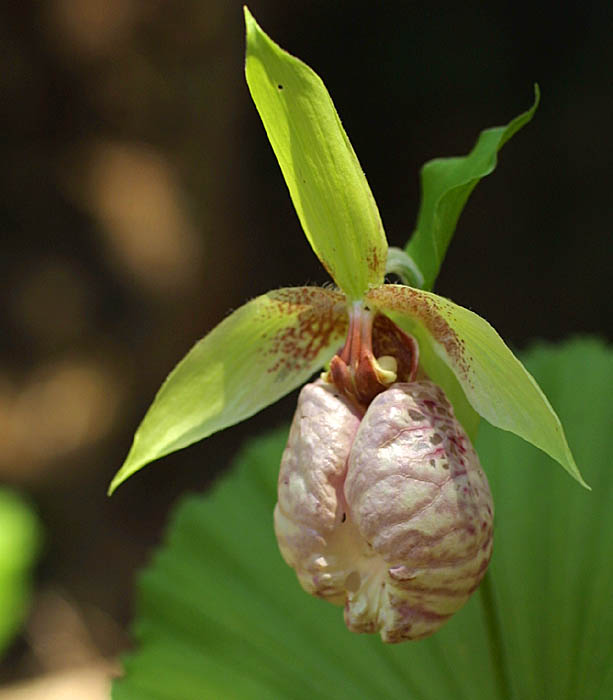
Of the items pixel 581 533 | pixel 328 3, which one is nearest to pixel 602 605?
pixel 581 533

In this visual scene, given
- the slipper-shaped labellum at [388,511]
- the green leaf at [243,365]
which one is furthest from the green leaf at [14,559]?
the slipper-shaped labellum at [388,511]

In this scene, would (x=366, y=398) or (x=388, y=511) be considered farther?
(x=366, y=398)

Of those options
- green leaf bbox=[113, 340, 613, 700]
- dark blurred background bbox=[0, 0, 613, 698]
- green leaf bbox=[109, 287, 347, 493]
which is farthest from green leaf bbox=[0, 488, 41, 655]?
green leaf bbox=[109, 287, 347, 493]

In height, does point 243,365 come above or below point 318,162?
below

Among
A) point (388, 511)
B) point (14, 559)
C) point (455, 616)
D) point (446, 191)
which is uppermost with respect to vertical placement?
point (446, 191)

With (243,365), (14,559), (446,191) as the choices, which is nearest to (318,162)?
(446,191)

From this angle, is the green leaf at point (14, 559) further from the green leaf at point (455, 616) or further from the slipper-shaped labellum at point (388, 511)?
the slipper-shaped labellum at point (388, 511)

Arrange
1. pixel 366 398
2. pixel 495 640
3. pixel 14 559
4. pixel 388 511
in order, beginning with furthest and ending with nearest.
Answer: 1. pixel 14 559
2. pixel 495 640
3. pixel 366 398
4. pixel 388 511

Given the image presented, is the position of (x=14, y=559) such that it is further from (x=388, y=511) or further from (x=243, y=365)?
(x=388, y=511)
